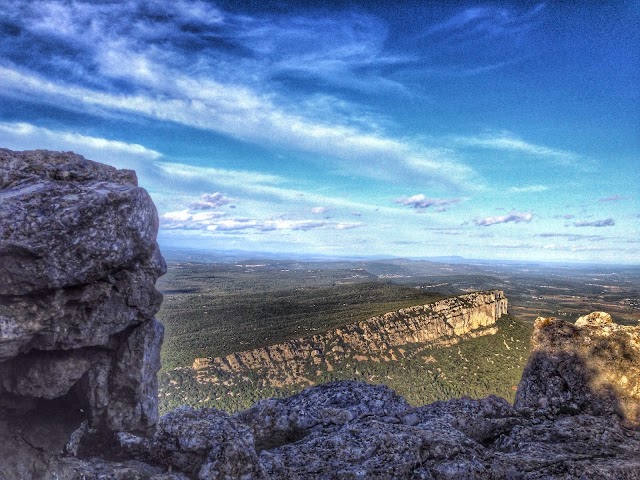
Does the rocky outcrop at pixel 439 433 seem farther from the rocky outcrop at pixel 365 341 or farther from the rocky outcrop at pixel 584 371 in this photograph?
the rocky outcrop at pixel 365 341

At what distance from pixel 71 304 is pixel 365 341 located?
76.5m

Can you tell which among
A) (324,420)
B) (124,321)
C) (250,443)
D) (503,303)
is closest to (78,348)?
(124,321)

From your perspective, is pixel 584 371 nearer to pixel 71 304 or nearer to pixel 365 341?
pixel 71 304

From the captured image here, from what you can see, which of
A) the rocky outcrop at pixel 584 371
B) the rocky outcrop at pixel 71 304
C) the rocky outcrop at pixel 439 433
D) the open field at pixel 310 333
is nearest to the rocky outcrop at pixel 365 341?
the open field at pixel 310 333

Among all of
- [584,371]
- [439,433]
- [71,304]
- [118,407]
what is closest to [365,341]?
[584,371]

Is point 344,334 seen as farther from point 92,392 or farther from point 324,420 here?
point 92,392

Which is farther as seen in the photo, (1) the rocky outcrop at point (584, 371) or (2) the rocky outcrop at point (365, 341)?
(2) the rocky outcrop at point (365, 341)

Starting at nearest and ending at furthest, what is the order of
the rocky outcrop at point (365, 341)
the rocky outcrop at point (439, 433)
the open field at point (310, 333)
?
the rocky outcrop at point (439, 433)
the open field at point (310, 333)
the rocky outcrop at point (365, 341)

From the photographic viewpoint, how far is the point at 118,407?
44.2 feet

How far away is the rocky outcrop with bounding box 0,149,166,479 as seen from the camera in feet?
34.6

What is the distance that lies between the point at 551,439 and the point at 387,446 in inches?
310

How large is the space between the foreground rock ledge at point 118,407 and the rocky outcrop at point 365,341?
53.9m

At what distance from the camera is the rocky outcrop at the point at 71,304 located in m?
10.5

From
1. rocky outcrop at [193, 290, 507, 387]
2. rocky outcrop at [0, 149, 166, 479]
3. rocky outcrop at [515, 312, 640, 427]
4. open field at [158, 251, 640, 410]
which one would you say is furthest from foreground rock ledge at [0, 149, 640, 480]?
rocky outcrop at [193, 290, 507, 387]
